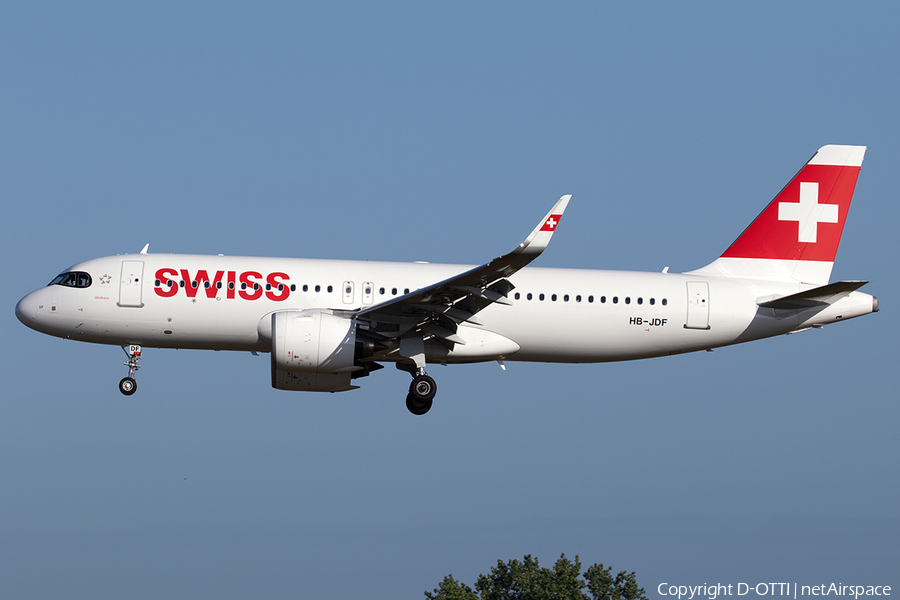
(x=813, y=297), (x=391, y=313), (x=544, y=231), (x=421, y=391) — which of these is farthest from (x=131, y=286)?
(x=813, y=297)

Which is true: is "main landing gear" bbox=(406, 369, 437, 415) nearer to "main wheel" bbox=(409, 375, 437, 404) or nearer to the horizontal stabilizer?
"main wheel" bbox=(409, 375, 437, 404)

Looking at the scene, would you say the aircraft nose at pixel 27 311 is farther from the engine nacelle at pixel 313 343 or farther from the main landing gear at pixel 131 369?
the engine nacelle at pixel 313 343

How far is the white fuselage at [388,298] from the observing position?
3122cm

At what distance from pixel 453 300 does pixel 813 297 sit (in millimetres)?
10684

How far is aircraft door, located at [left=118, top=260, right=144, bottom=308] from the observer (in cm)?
3134

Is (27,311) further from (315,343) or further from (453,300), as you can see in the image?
(453,300)

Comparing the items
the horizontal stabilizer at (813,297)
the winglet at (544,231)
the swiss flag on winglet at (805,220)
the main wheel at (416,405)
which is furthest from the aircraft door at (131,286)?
the horizontal stabilizer at (813,297)

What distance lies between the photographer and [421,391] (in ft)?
103

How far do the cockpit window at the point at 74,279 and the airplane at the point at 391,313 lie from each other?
0.13 ft

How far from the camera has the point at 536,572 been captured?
225 ft

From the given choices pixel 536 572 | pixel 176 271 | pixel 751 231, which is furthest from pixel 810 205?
pixel 536 572

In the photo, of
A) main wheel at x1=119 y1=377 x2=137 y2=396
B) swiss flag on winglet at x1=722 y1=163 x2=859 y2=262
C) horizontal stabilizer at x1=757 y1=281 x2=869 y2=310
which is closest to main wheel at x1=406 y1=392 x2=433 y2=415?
main wheel at x1=119 y1=377 x2=137 y2=396

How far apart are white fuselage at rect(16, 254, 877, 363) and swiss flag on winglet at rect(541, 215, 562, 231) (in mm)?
5626

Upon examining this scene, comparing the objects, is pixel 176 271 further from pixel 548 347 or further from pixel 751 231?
pixel 751 231
